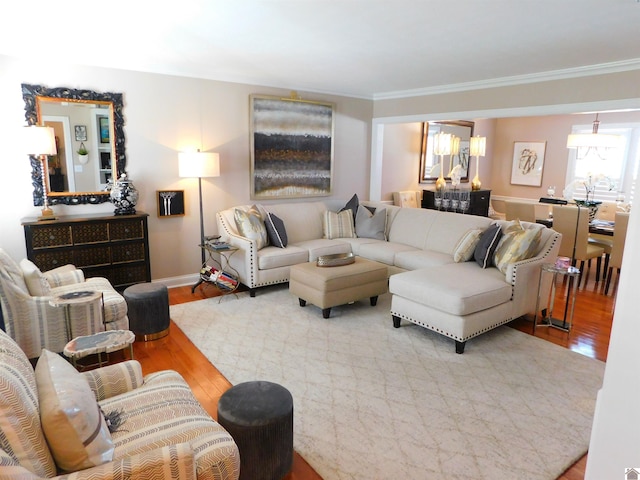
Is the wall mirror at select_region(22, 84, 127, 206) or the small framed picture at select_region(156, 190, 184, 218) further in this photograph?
the small framed picture at select_region(156, 190, 184, 218)

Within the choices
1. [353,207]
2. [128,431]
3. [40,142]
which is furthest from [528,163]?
[128,431]

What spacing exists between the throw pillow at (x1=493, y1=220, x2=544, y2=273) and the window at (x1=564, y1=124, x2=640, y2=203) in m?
3.49

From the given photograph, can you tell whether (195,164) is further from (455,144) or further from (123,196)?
(455,144)

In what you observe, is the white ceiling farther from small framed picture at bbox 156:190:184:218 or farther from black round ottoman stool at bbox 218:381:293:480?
black round ottoman stool at bbox 218:381:293:480

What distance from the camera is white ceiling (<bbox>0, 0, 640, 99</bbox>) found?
2.79 meters

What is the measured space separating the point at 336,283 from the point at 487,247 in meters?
1.51

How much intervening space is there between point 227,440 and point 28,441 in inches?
27.1

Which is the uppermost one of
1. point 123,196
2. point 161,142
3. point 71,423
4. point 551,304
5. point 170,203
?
point 161,142

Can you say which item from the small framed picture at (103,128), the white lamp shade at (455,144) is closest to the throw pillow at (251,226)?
the small framed picture at (103,128)

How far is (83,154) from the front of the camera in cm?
446

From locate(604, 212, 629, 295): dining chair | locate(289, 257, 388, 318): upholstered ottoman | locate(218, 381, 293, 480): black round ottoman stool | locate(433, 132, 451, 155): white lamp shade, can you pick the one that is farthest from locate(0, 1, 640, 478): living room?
locate(218, 381, 293, 480): black round ottoman stool

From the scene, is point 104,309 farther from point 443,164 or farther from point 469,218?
point 443,164

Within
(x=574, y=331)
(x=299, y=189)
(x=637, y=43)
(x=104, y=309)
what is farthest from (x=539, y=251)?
(x=104, y=309)

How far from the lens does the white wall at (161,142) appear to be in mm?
4168
